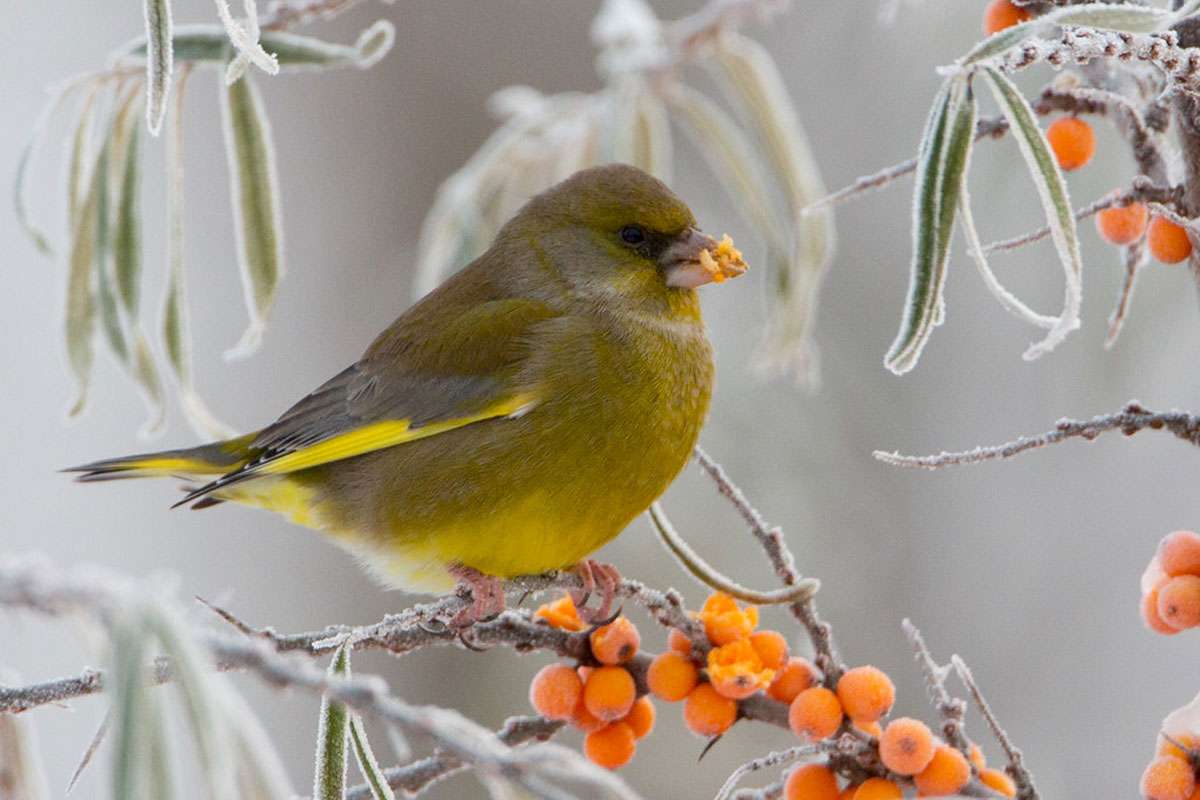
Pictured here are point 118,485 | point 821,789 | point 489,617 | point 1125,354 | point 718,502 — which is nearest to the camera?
point 821,789

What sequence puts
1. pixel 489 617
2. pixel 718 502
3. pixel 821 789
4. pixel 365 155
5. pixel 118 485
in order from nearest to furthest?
pixel 821 789 < pixel 489 617 < pixel 718 502 < pixel 365 155 < pixel 118 485

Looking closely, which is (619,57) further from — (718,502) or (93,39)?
(93,39)

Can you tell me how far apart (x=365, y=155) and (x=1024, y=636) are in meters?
3.08

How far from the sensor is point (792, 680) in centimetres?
176

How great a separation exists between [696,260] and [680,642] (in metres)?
→ 0.96

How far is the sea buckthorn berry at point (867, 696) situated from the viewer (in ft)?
5.40

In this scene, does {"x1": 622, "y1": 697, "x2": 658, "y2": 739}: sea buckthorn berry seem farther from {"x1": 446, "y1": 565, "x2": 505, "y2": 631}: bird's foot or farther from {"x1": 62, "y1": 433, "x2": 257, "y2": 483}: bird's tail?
{"x1": 62, "y1": 433, "x2": 257, "y2": 483}: bird's tail

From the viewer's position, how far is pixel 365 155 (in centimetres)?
588

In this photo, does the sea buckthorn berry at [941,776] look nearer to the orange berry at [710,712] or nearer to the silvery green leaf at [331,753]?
the orange berry at [710,712]

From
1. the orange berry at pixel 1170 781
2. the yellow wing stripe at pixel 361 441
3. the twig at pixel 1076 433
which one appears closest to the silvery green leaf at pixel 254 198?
the yellow wing stripe at pixel 361 441

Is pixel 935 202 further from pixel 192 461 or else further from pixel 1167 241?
pixel 192 461

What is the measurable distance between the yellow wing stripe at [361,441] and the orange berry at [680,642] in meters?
0.77

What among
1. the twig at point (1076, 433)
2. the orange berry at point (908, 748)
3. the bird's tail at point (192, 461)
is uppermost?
the bird's tail at point (192, 461)

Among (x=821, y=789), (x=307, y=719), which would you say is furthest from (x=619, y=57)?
(x=307, y=719)
